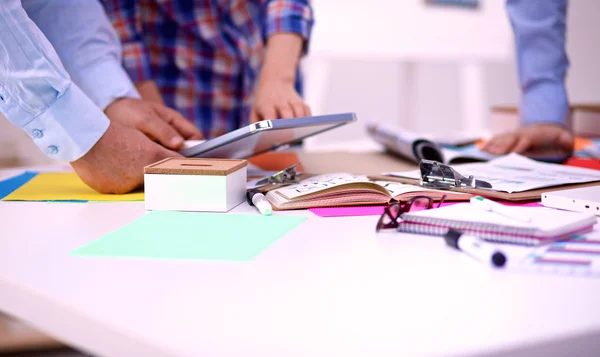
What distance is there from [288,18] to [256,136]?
0.44 m

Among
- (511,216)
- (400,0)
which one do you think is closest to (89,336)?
(511,216)

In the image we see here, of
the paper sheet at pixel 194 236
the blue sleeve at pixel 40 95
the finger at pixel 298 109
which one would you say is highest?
the blue sleeve at pixel 40 95

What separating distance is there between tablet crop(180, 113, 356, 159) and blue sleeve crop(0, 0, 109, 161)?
141 mm

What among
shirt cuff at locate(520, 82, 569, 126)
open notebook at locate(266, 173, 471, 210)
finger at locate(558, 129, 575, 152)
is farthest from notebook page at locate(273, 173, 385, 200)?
shirt cuff at locate(520, 82, 569, 126)

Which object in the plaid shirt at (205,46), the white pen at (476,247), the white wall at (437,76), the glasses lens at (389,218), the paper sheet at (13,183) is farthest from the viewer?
the white wall at (437,76)

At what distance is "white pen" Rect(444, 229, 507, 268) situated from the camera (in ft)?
1.46

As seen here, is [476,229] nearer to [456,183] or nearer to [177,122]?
[456,183]

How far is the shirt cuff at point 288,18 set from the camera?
3.77ft

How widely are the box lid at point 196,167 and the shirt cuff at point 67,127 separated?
0.35 ft

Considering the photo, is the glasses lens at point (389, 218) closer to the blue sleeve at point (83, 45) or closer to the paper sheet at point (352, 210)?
the paper sheet at point (352, 210)

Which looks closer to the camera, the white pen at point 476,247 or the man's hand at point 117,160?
the white pen at point 476,247

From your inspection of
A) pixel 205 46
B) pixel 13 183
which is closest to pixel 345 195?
pixel 13 183

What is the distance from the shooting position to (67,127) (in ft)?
2.32

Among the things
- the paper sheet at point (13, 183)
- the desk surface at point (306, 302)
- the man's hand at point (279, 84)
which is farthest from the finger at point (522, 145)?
the paper sheet at point (13, 183)
